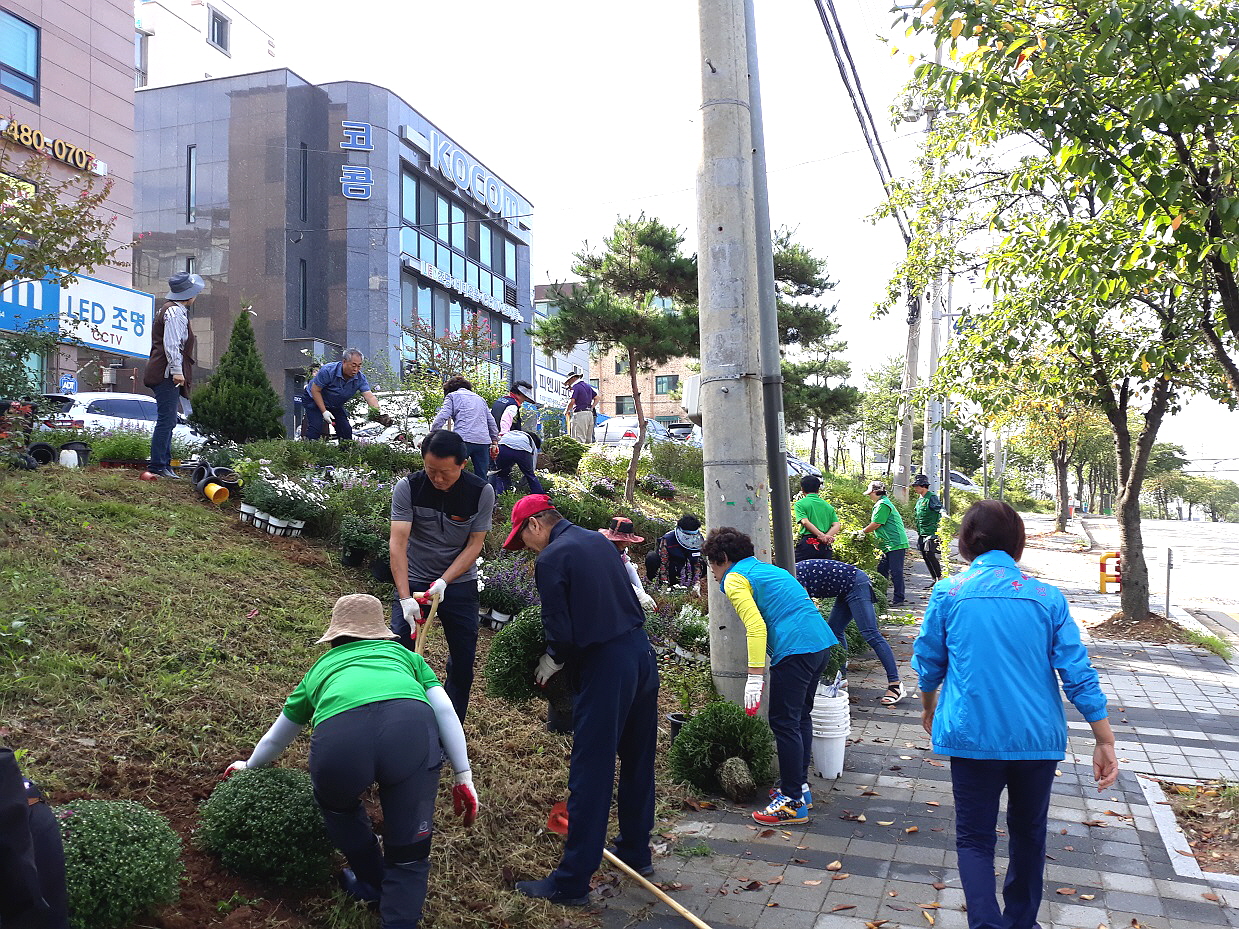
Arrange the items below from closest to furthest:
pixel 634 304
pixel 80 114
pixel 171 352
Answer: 1. pixel 171 352
2. pixel 634 304
3. pixel 80 114

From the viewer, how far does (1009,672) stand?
11.5ft

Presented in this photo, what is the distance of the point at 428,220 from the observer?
114 feet

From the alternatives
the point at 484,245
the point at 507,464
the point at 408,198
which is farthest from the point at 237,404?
the point at 484,245

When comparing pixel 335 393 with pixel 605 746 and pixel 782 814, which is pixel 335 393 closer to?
pixel 782 814

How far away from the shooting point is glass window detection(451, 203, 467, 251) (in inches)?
1454

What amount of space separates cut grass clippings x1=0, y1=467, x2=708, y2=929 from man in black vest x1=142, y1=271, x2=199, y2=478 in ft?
3.84

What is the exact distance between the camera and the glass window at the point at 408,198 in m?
32.7

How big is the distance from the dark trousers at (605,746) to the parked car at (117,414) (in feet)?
28.9

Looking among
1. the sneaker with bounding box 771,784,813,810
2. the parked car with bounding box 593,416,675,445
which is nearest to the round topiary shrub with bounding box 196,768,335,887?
the sneaker with bounding box 771,784,813,810

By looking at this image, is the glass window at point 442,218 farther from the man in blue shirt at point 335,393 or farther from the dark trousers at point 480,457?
the dark trousers at point 480,457

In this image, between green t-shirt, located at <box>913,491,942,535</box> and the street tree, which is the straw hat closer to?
→ green t-shirt, located at <box>913,491,942,535</box>

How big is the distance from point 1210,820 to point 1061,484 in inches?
1234

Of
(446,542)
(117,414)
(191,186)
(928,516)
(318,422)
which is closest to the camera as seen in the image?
(446,542)

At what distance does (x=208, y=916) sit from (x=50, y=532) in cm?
431
